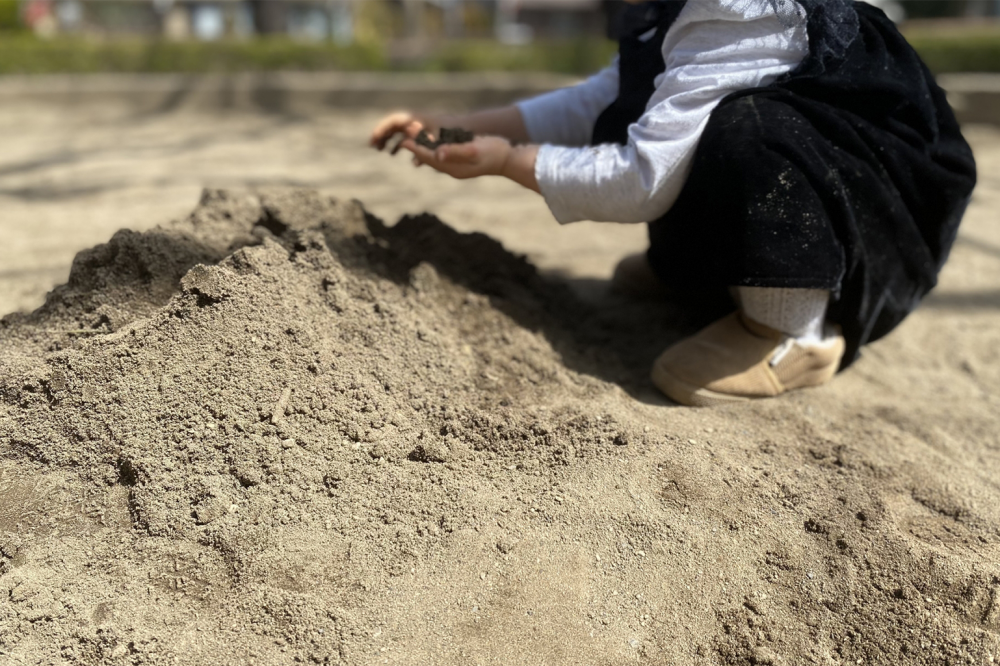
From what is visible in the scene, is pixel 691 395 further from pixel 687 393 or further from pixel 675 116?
pixel 675 116

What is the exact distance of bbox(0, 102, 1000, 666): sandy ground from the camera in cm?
120

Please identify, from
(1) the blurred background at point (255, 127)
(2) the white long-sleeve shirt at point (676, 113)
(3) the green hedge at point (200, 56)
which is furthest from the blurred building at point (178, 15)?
(2) the white long-sleeve shirt at point (676, 113)

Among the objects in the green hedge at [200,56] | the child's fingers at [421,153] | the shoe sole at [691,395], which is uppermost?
the child's fingers at [421,153]

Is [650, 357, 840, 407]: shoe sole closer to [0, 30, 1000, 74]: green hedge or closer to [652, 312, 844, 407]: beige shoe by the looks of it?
[652, 312, 844, 407]: beige shoe

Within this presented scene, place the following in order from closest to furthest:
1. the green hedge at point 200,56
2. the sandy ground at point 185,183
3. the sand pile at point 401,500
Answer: the sand pile at point 401,500 → the sandy ground at point 185,183 → the green hedge at point 200,56

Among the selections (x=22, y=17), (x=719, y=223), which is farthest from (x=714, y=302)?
(x=22, y=17)

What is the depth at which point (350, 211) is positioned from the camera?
2.23 m

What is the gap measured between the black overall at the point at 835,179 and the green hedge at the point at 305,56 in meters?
6.15

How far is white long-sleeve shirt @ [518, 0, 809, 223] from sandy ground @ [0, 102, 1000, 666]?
0.38 metres

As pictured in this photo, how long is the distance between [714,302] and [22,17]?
976cm

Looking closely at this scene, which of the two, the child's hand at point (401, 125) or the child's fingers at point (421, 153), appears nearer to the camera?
the child's fingers at point (421, 153)

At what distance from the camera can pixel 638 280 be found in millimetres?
2498

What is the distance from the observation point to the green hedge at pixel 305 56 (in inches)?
282

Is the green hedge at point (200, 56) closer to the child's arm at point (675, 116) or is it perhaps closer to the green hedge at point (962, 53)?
the green hedge at point (962, 53)
